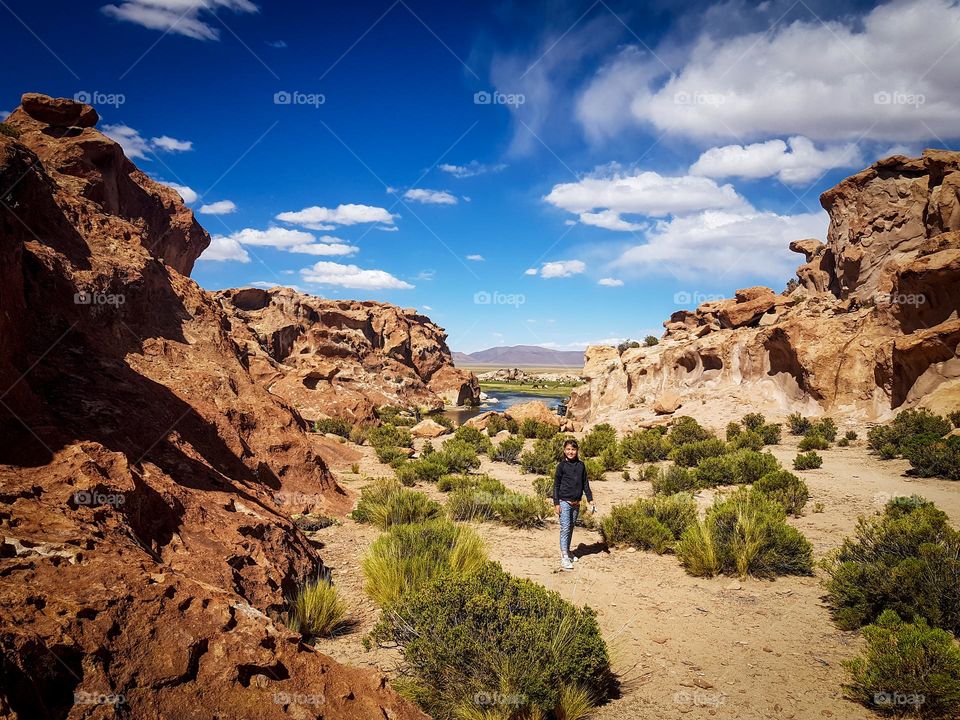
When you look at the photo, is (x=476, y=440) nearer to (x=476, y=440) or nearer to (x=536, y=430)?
(x=476, y=440)

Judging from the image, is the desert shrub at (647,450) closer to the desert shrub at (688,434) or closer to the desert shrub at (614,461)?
the desert shrub at (614,461)

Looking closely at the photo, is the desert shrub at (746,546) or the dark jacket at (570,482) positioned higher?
the dark jacket at (570,482)

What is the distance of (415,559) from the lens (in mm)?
6309

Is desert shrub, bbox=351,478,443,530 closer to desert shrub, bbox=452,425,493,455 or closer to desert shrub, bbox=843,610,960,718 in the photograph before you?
desert shrub, bbox=843,610,960,718

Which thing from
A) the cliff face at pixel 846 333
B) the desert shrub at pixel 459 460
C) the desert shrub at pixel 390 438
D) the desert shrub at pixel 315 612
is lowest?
the desert shrub at pixel 315 612

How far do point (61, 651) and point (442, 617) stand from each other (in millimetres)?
2783

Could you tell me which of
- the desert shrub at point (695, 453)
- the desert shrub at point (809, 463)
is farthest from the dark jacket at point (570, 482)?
the desert shrub at point (809, 463)

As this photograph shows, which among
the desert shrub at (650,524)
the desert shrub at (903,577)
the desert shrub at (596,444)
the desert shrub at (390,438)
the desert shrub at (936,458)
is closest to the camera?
the desert shrub at (903,577)

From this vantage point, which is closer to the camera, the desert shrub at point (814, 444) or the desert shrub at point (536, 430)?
the desert shrub at point (814, 444)

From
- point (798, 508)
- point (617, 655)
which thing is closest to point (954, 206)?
point (798, 508)

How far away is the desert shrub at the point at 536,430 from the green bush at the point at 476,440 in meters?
3.92

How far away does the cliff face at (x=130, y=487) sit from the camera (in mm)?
2750

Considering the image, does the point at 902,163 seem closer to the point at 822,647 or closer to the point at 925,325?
the point at 925,325

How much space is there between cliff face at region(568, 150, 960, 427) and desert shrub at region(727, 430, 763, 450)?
5133 millimetres
